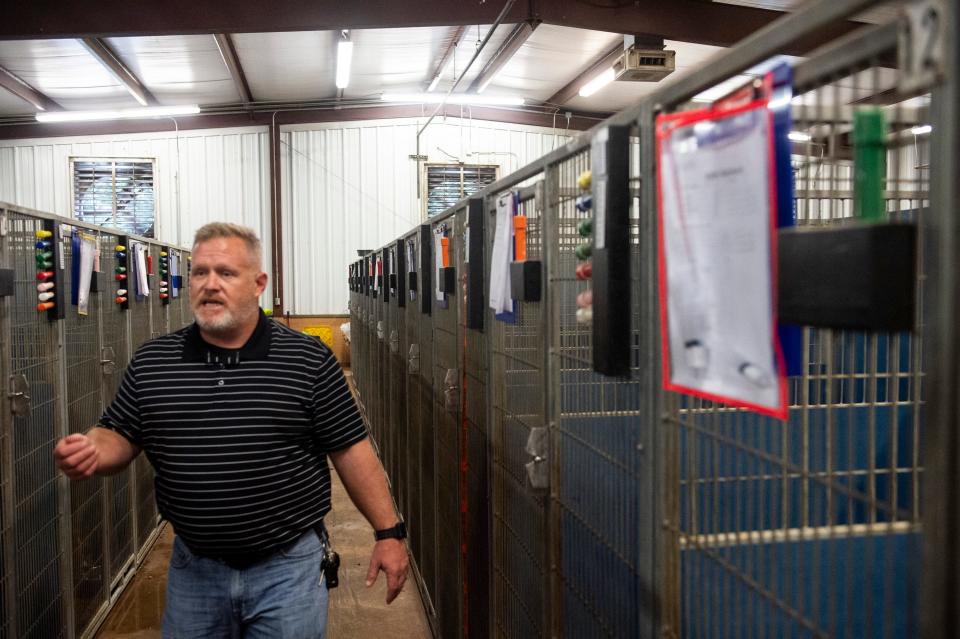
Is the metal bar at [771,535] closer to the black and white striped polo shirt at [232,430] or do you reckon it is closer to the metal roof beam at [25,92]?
the black and white striped polo shirt at [232,430]

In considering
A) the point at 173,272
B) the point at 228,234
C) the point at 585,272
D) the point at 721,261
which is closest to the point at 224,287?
the point at 228,234

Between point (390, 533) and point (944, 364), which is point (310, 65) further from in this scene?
point (944, 364)

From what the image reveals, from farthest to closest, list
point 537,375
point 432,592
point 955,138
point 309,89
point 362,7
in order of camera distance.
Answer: point 309,89, point 362,7, point 432,592, point 537,375, point 955,138

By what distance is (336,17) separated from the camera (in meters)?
7.19

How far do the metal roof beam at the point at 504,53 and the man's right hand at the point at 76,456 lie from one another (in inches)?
264

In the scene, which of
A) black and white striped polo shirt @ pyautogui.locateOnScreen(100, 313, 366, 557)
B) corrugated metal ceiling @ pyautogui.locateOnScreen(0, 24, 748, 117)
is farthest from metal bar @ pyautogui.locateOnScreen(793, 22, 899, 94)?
corrugated metal ceiling @ pyautogui.locateOnScreen(0, 24, 748, 117)

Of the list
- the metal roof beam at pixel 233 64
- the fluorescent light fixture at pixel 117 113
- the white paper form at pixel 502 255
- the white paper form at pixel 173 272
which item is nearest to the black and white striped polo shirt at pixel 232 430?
the white paper form at pixel 502 255

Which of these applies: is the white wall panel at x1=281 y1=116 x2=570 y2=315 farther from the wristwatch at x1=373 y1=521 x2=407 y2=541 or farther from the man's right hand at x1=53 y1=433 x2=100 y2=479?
the man's right hand at x1=53 y1=433 x2=100 y2=479

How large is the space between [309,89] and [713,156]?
11.8m

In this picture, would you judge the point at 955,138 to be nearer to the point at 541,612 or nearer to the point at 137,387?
the point at 541,612

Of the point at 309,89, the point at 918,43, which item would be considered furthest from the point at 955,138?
the point at 309,89

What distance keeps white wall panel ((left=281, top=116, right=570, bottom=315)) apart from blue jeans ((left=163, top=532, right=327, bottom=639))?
11.0 metres

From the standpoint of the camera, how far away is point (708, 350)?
102 cm

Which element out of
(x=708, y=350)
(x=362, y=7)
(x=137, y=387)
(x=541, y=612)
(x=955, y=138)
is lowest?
(x=541, y=612)
